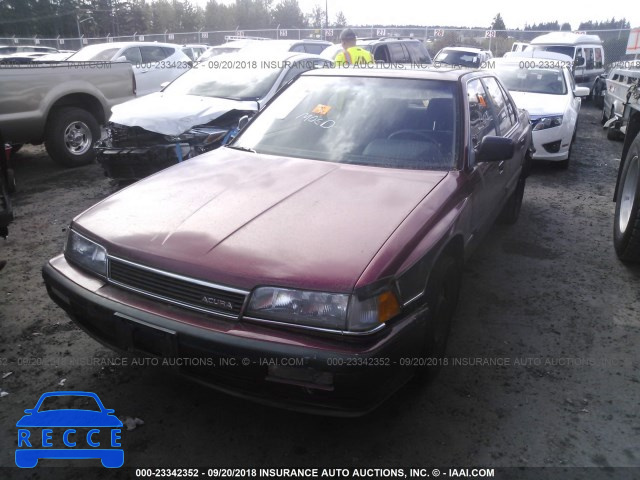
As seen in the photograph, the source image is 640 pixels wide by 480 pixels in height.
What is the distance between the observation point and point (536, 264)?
14.8 feet

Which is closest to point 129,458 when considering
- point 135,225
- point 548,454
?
point 135,225

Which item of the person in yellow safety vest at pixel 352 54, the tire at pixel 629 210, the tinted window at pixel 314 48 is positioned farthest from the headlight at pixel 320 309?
the tinted window at pixel 314 48

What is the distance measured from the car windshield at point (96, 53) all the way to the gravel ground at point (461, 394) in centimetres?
769

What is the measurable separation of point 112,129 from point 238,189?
383cm

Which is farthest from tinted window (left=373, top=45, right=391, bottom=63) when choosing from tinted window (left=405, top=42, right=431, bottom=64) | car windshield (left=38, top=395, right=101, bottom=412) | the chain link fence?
car windshield (left=38, top=395, right=101, bottom=412)

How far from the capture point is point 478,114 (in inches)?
141

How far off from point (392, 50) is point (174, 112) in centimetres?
905

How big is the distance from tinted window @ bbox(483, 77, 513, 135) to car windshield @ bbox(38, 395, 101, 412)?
348cm

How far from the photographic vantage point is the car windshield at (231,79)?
6352mm

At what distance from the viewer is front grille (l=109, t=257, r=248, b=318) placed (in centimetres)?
208

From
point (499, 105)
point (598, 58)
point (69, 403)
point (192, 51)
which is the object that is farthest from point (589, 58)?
point (69, 403)

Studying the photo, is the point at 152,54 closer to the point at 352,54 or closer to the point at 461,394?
the point at 352,54

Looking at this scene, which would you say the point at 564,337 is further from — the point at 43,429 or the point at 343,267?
the point at 43,429

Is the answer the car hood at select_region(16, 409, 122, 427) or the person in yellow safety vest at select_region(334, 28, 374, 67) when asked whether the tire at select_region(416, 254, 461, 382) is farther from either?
the person in yellow safety vest at select_region(334, 28, 374, 67)
